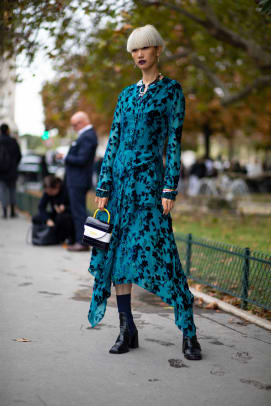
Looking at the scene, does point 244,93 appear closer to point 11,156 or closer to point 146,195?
point 11,156

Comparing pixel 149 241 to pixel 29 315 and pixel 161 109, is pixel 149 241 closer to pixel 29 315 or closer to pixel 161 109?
pixel 161 109

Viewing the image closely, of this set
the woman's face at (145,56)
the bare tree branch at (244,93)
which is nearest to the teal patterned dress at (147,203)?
the woman's face at (145,56)

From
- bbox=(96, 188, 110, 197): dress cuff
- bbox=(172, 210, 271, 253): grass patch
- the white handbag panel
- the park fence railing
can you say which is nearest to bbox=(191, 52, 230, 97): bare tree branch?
bbox=(172, 210, 271, 253): grass patch

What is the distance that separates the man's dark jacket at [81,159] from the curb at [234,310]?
3.24 meters

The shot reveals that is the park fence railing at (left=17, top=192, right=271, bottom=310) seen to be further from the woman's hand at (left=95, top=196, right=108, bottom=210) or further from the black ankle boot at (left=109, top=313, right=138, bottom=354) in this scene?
the woman's hand at (left=95, top=196, right=108, bottom=210)

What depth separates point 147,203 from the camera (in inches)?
179

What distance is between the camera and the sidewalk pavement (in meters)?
3.80

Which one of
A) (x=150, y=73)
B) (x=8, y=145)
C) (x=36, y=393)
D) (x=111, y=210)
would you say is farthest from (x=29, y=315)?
(x=8, y=145)

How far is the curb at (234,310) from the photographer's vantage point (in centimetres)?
580

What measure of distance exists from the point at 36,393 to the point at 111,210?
4.79 ft

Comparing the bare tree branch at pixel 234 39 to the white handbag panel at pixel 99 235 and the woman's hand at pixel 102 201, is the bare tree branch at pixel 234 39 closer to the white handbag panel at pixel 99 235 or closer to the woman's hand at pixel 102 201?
the woman's hand at pixel 102 201

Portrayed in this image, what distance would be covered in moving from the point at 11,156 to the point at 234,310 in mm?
9356

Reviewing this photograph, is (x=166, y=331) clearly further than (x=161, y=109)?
Yes

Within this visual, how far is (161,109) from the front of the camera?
4555 mm
